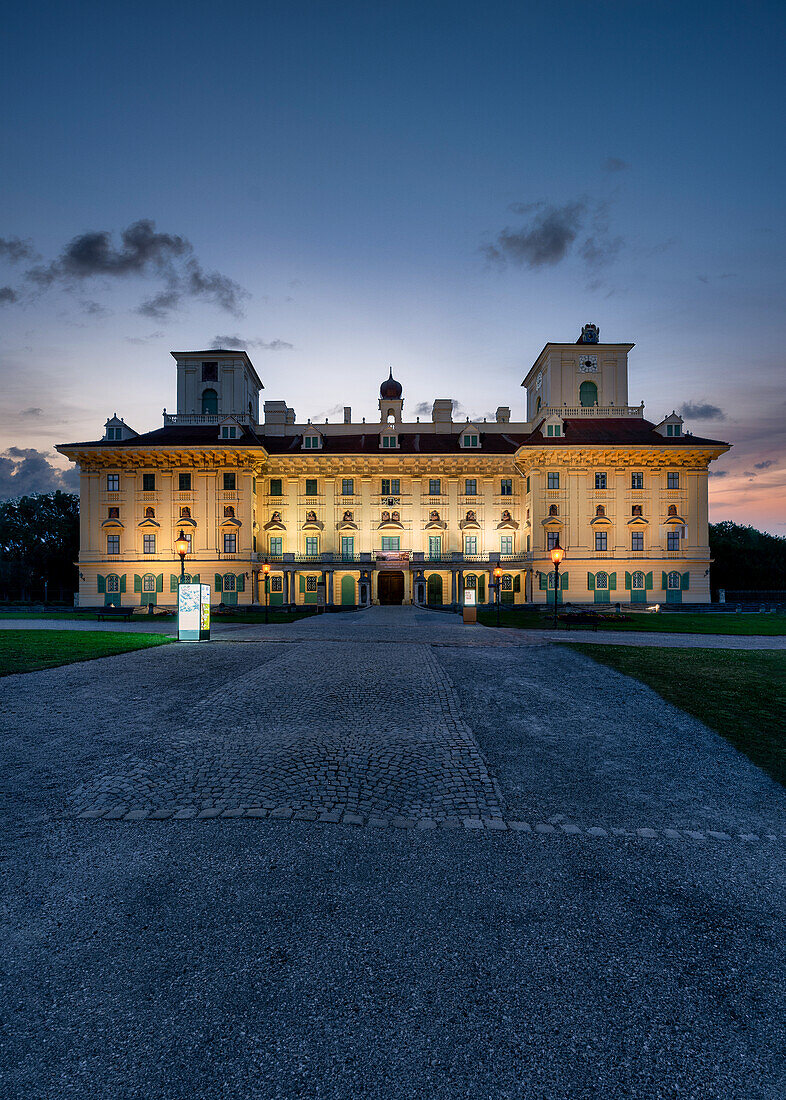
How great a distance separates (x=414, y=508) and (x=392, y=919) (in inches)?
1651

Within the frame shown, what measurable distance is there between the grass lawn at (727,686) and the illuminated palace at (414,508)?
27089mm

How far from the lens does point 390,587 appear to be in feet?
149

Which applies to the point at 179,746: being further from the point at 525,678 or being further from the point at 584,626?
the point at 584,626

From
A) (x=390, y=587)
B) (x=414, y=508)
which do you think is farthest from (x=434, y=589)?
(x=414, y=508)

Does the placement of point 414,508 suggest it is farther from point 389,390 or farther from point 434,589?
point 389,390

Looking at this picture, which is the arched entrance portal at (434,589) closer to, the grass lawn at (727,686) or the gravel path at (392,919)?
the grass lawn at (727,686)

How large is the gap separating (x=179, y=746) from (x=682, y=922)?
18.6ft

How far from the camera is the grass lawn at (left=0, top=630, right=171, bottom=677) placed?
11875mm

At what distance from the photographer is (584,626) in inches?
931

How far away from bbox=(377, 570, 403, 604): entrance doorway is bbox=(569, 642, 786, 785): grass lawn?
1180 inches

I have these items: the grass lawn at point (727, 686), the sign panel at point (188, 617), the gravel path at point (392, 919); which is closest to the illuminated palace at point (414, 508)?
the sign panel at point (188, 617)

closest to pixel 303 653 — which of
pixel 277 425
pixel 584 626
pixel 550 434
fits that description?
pixel 584 626

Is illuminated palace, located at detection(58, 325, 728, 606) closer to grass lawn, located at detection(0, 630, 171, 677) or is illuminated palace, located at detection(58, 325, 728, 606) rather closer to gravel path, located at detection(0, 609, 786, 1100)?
grass lawn, located at detection(0, 630, 171, 677)

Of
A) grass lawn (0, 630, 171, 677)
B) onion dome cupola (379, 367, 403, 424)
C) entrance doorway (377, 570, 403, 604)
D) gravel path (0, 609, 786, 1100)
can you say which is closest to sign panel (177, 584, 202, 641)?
grass lawn (0, 630, 171, 677)
